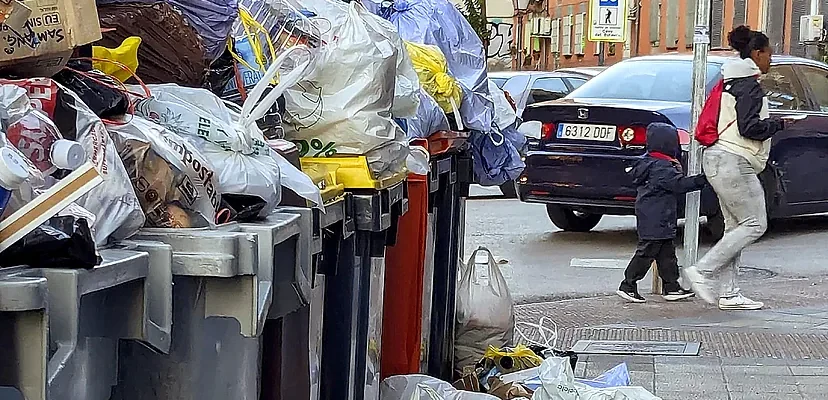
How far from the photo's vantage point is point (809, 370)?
19.8 ft

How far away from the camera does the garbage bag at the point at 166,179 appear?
7.60 ft

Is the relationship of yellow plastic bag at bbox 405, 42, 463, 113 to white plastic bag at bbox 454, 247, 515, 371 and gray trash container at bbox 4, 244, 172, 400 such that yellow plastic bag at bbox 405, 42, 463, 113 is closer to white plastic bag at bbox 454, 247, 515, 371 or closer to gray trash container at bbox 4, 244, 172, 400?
white plastic bag at bbox 454, 247, 515, 371

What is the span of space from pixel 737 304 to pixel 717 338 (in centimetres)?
91

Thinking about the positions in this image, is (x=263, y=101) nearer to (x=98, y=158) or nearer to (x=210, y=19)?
(x=98, y=158)

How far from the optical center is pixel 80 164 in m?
2.03

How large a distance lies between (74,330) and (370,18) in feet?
6.96

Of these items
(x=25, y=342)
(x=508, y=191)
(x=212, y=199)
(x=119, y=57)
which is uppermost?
(x=119, y=57)

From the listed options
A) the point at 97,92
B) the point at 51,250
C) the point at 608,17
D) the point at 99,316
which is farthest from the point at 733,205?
the point at 608,17

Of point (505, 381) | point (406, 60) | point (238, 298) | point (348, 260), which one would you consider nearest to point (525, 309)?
point (505, 381)

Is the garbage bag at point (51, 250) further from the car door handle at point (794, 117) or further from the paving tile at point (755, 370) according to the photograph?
A: the car door handle at point (794, 117)

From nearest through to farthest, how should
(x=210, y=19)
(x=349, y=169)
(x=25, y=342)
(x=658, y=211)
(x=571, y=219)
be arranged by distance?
(x=25, y=342)
(x=349, y=169)
(x=210, y=19)
(x=658, y=211)
(x=571, y=219)

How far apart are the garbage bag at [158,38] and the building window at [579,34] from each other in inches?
1354

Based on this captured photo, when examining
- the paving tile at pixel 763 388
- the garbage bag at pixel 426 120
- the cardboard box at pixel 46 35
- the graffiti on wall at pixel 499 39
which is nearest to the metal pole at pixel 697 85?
the paving tile at pixel 763 388

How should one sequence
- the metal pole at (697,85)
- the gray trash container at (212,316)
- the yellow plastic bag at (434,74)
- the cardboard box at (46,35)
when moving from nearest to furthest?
the gray trash container at (212,316) → the cardboard box at (46,35) → the yellow plastic bag at (434,74) → the metal pole at (697,85)
